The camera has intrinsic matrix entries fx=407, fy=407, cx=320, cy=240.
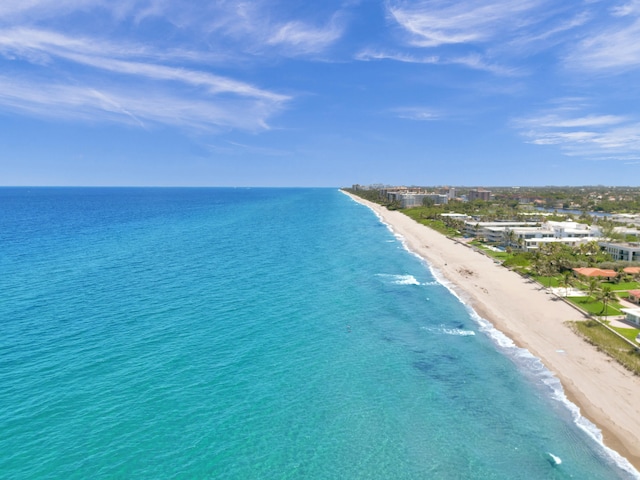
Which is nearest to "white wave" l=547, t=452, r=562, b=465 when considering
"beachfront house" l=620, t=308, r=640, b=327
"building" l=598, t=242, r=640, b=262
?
"beachfront house" l=620, t=308, r=640, b=327

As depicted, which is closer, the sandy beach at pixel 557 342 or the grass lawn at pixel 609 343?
the sandy beach at pixel 557 342

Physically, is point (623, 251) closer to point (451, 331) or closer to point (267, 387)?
point (451, 331)

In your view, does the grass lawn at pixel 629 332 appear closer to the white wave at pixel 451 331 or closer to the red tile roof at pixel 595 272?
the white wave at pixel 451 331

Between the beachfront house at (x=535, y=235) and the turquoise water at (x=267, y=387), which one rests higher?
the beachfront house at (x=535, y=235)

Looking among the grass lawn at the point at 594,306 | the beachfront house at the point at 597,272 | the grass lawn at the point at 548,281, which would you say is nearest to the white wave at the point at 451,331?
the grass lawn at the point at 594,306

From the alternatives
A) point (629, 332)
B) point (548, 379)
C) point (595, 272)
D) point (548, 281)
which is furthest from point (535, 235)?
point (548, 379)

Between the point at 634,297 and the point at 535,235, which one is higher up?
the point at 535,235
